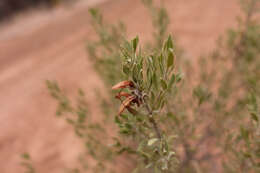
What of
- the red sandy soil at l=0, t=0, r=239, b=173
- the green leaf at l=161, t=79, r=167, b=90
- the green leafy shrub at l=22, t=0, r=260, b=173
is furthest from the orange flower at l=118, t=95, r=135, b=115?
the red sandy soil at l=0, t=0, r=239, b=173

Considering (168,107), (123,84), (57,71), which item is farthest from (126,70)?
(57,71)

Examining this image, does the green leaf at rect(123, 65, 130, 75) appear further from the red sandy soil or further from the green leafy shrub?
the red sandy soil

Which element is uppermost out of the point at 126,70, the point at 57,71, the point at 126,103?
the point at 57,71

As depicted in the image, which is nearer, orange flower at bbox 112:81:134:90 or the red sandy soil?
orange flower at bbox 112:81:134:90

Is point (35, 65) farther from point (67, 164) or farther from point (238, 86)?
point (238, 86)

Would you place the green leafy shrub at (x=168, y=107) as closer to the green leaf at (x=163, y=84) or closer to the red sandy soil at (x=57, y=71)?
the green leaf at (x=163, y=84)

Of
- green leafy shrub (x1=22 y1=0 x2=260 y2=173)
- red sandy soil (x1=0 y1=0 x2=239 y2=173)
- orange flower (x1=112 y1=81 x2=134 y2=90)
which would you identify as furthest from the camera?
red sandy soil (x1=0 y1=0 x2=239 y2=173)

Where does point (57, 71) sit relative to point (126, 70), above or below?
above

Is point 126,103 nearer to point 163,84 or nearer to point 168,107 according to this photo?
point 163,84
